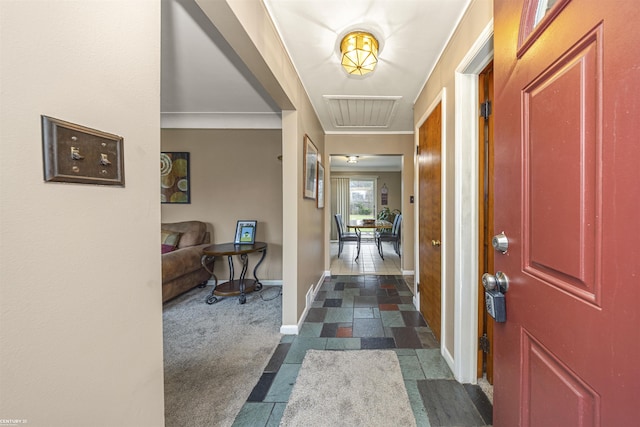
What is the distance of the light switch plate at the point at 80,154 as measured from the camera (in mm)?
493

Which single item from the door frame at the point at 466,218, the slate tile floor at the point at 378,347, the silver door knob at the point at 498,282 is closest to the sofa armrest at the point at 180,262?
the slate tile floor at the point at 378,347

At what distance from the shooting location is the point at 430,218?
223 cm

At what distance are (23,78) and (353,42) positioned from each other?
5.51 ft

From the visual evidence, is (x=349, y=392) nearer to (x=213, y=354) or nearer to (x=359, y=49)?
(x=213, y=354)

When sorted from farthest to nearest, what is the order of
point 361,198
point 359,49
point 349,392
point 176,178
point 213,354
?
1. point 361,198
2. point 176,178
3. point 213,354
4. point 359,49
5. point 349,392

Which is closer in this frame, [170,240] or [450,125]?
[450,125]

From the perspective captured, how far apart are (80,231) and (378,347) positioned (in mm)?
2085

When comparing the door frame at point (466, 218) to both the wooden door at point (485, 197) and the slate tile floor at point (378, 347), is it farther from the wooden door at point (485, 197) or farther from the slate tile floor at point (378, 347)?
the slate tile floor at point (378, 347)

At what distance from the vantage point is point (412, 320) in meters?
2.48

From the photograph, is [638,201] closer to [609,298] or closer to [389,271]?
Result: [609,298]

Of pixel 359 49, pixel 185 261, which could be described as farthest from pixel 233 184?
pixel 359 49

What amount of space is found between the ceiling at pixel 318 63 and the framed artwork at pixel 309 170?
0.55 meters

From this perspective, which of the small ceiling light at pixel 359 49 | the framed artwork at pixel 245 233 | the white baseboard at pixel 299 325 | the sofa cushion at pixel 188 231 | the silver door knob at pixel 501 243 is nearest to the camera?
the silver door knob at pixel 501 243

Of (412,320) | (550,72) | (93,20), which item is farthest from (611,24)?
(412,320)
